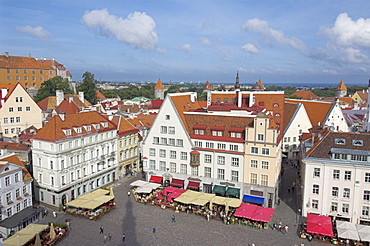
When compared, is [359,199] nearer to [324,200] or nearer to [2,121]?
[324,200]

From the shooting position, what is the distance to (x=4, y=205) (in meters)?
A: 40.2

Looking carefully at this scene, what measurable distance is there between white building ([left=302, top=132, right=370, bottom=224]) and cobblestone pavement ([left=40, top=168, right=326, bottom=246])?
5.21 meters

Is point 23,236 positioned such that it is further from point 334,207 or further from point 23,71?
point 23,71

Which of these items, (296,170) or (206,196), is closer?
(206,196)

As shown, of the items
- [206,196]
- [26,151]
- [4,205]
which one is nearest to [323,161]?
[206,196]

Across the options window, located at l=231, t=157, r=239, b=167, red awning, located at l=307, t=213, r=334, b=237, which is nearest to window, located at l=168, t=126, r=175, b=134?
window, located at l=231, t=157, r=239, b=167

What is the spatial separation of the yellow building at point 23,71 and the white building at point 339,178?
109228mm

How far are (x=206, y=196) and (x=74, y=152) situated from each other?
22.4 m

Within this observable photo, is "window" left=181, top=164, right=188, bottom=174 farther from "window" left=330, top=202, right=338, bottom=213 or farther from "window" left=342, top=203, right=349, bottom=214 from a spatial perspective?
"window" left=342, top=203, right=349, bottom=214

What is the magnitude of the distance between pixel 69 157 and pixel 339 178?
131 feet

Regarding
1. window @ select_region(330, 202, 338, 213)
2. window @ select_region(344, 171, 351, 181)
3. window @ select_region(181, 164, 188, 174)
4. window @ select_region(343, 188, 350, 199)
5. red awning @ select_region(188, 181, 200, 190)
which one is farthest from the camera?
window @ select_region(181, 164, 188, 174)

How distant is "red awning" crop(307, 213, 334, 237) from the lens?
37.4 meters

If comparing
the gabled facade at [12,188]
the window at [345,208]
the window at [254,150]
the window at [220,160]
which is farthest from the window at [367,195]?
the gabled facade at [12,188]

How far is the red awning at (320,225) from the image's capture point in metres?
37.4
